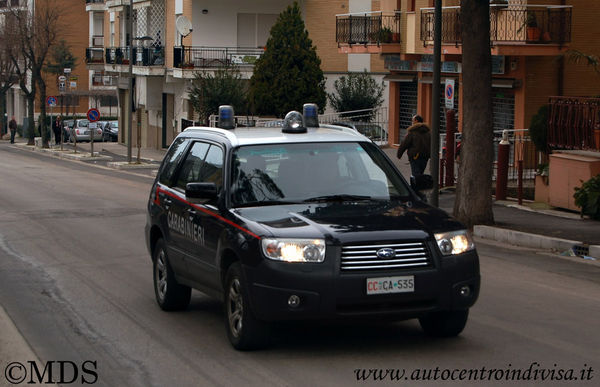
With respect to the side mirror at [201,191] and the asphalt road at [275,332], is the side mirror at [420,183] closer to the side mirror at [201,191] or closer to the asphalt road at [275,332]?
the asphalt road at [275,332]

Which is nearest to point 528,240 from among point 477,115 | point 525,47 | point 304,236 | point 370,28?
point 477,115

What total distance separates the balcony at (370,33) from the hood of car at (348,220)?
27921 millimetres

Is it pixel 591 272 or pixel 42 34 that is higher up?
pixel 42 34

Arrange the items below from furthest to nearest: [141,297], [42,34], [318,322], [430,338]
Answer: [42,34] → [141,297] → [430,338] → [318,322]

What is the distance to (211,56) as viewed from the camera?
46531 mm

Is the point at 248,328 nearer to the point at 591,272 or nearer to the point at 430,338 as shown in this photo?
the point at 430,338

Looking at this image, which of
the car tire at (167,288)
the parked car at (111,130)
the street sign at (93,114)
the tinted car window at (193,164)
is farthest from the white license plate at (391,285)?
the parked car at (111,130)

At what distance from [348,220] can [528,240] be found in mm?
8654

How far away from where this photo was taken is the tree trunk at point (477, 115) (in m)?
17.4

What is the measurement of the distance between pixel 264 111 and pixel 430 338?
103 ft

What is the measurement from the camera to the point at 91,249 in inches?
588

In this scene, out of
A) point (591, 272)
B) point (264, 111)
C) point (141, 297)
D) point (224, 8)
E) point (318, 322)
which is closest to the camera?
point (318, 322)

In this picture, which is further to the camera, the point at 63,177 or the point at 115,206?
the point at 63,177

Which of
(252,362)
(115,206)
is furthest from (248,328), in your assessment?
(115,206)
